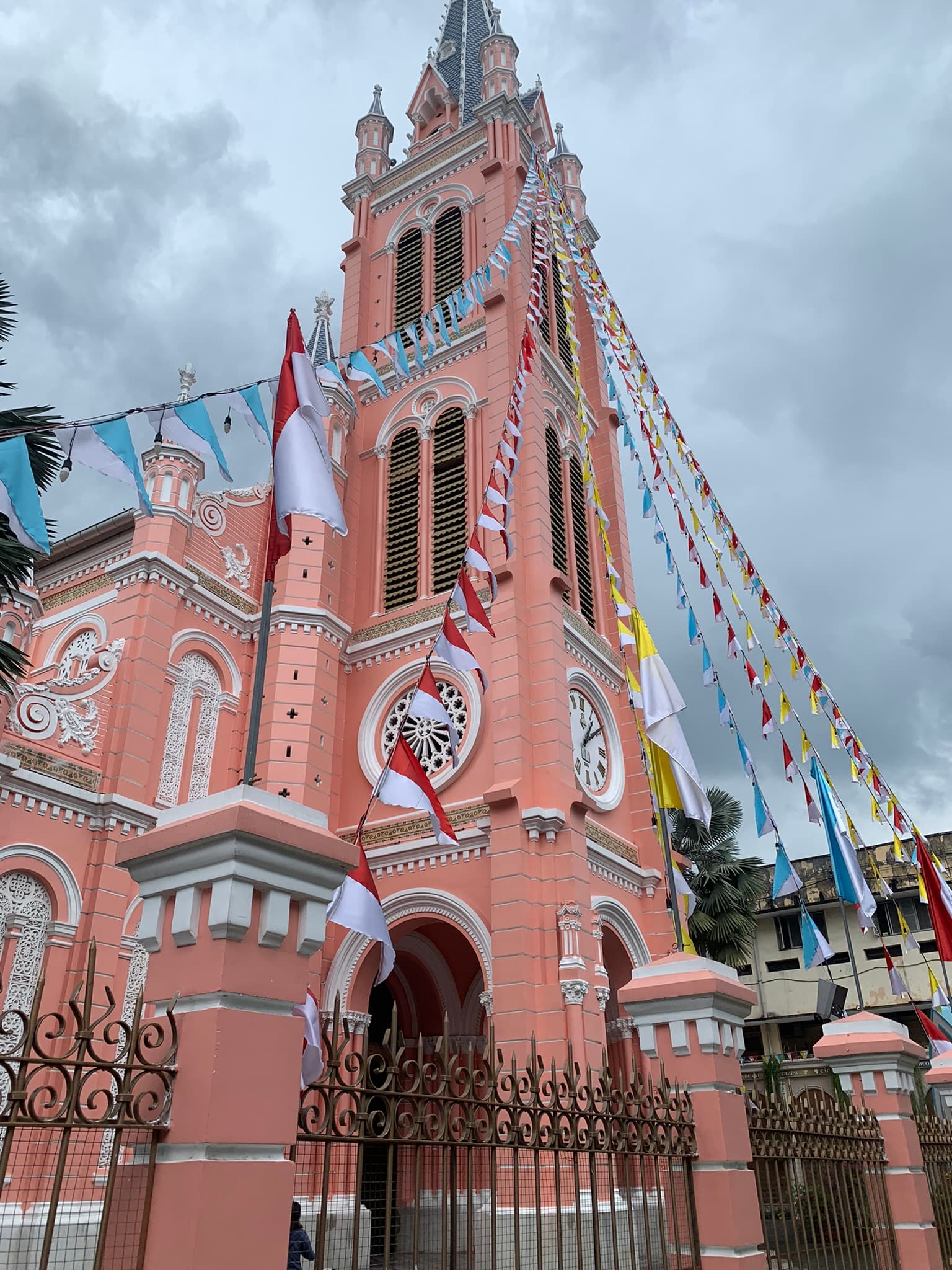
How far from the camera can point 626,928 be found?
15211 mm

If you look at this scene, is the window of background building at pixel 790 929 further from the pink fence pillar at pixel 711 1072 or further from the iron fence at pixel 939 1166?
the pink fence pillar at pixel 711 1072

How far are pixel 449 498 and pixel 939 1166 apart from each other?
12683 mm

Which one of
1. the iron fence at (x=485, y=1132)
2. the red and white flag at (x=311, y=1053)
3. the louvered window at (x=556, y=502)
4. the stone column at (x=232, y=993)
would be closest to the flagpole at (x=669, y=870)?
the iron fence at (x=485, y=1132)

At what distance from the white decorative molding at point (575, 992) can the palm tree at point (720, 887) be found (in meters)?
10.9

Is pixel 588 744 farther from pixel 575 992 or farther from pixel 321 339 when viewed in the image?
pixel 321 339

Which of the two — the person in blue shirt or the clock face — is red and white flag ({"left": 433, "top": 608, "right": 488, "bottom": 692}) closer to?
the person in blue shirt

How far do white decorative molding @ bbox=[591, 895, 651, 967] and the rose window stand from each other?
3325 mm

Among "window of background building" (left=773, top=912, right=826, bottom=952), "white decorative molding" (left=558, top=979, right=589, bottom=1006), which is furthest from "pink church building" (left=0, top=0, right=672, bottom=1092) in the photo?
"window of background building" (left=773, top=912, right=826, bottom=952)

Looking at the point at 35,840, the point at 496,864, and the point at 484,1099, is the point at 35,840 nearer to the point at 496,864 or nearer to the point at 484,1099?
the point at 496,864

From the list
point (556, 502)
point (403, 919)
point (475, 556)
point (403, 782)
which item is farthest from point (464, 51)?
point (403, 782)

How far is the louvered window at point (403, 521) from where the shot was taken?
59.1 feet

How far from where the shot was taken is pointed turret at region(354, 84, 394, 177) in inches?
973

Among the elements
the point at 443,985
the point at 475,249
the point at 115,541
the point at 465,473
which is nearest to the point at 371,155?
the point at 475,249

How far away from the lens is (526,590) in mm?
15773
